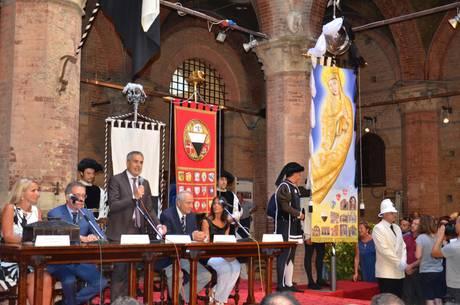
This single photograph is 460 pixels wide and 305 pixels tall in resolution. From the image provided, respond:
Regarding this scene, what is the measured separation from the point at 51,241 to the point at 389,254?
3713mm

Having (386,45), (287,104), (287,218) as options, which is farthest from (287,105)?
(386,45)

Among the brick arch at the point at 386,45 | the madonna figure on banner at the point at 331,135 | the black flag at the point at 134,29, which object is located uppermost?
the brick arch at the point at 386,45

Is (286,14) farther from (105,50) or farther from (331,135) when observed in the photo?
(105,50)

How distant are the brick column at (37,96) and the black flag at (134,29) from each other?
2.24 ft

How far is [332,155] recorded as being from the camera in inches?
357

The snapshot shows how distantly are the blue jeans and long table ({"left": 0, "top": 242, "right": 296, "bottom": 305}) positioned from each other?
0.34 m

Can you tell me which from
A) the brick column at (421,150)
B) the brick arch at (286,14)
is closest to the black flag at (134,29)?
the brick arch at (286,14)

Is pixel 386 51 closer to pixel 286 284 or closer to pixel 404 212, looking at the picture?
pixel 404 212

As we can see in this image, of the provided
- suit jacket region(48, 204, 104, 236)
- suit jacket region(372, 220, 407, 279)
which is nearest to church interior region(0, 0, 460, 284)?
suit jacket region(48, 204, 104, 236)

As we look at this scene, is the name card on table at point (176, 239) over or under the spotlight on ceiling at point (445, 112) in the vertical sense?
under

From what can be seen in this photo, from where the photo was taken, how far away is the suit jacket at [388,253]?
6914 millimetres

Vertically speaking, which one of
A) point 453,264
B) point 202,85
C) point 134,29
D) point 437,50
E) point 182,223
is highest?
point 437,50

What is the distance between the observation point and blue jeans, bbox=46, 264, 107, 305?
18.1 feet

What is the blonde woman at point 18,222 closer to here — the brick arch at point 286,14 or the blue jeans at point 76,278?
the blue jeans at point 76,278
